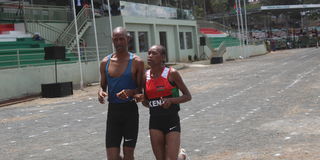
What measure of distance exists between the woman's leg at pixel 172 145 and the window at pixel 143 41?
2910cm

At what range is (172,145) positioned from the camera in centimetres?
421

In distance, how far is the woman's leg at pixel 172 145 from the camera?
418 centimetres

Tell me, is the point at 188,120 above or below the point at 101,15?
below

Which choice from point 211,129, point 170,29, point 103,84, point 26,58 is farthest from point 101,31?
point 103,84

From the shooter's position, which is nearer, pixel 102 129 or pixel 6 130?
pixel 102 129

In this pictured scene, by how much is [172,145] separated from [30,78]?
1680 centimetres

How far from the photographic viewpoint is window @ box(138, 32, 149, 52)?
33.4 m

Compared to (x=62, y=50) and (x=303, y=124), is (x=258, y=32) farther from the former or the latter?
(x=303, y=124)

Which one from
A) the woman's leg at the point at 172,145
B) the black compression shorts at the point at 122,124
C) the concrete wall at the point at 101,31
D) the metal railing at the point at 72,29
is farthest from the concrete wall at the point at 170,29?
the woman's leg at the point at 172,145

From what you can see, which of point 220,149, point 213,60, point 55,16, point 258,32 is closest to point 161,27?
point 213,60

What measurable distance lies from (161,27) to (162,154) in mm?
32841

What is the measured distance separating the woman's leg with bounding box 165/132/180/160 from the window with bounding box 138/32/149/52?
29.1 metres

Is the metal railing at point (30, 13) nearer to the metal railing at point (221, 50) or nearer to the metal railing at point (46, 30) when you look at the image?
the metal railing at point (46, 30)

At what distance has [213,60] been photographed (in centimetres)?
3644
